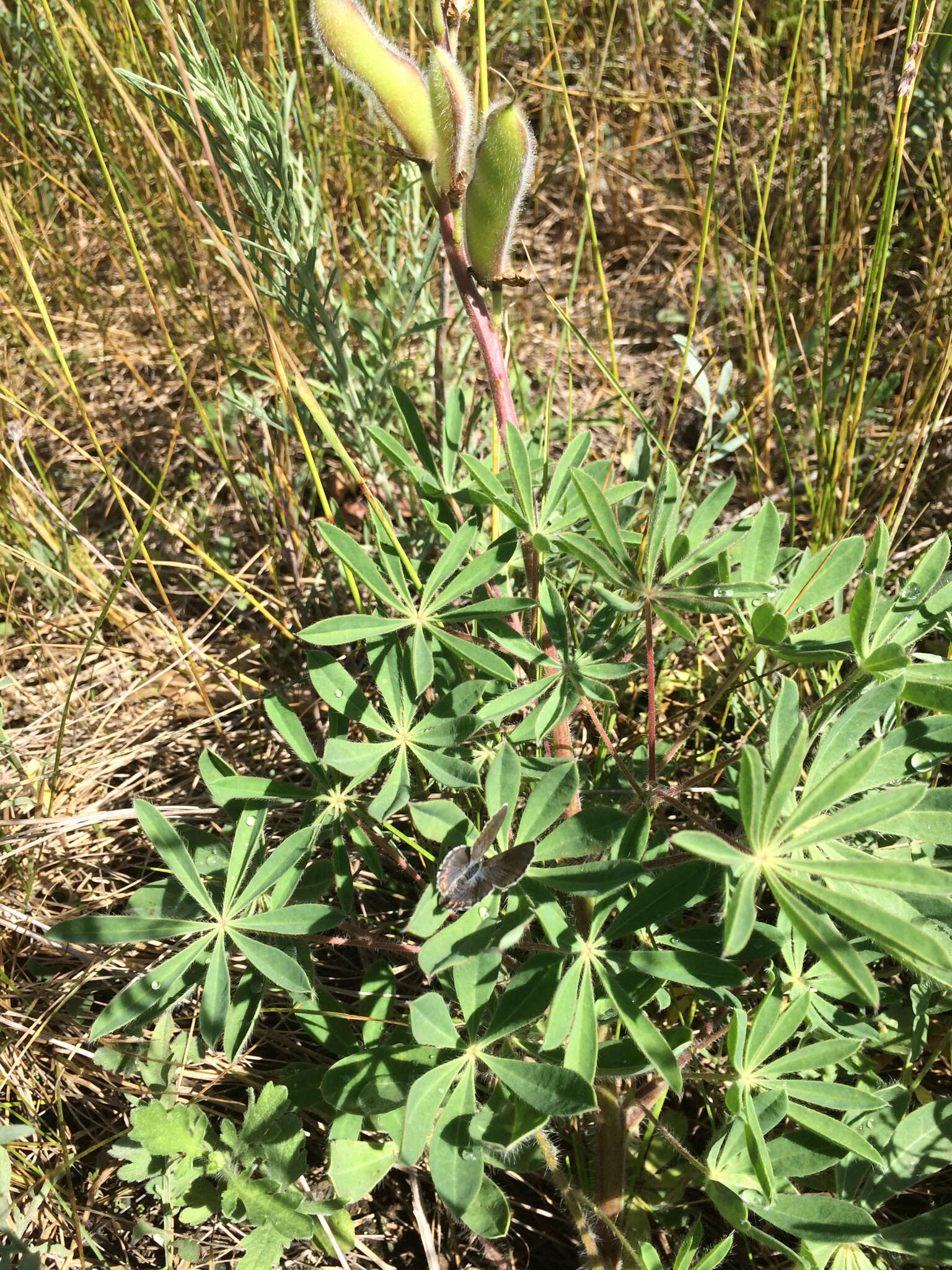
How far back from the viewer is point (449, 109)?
1.20 metres

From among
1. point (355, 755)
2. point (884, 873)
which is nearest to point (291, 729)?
point (355, 755)

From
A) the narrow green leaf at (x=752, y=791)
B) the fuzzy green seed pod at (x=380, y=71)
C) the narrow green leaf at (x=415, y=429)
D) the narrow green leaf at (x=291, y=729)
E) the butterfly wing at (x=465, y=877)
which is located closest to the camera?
the narrow green leaf at (x=752, y=791)

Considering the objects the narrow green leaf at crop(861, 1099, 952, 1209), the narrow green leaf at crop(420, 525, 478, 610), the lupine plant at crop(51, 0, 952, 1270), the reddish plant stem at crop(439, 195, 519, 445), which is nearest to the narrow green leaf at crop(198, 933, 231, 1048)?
the lupine plant at crop(51, 0, 952, 1270)

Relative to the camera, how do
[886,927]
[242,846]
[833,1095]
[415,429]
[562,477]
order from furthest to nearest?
[415,429], [562,477], [242,846], [833,1095], [886,927]

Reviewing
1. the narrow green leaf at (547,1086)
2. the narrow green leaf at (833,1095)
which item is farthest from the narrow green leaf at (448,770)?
the narrow green leaf at (833,1095)

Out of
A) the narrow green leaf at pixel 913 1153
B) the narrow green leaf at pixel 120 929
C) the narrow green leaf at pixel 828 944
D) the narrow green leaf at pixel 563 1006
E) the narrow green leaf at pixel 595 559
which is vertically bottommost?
the narrow green leaf at pixel 913 1153

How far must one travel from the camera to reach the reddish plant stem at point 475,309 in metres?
1.25

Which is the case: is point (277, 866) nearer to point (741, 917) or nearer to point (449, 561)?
point (449, 561)

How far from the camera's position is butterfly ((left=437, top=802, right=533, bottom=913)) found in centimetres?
109

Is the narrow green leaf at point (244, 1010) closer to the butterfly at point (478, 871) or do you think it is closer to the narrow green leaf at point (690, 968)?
the butterfly at point (478, 871)

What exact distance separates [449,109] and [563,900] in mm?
1115

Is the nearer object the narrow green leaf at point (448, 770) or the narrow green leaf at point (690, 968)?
the narrow green leaf at point (690, 968)

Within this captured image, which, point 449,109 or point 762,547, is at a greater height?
point 449,109

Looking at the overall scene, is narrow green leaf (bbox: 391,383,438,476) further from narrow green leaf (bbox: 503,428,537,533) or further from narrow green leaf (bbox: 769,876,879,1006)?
narrow green leaf (bbox: 769,876,879,1006)
